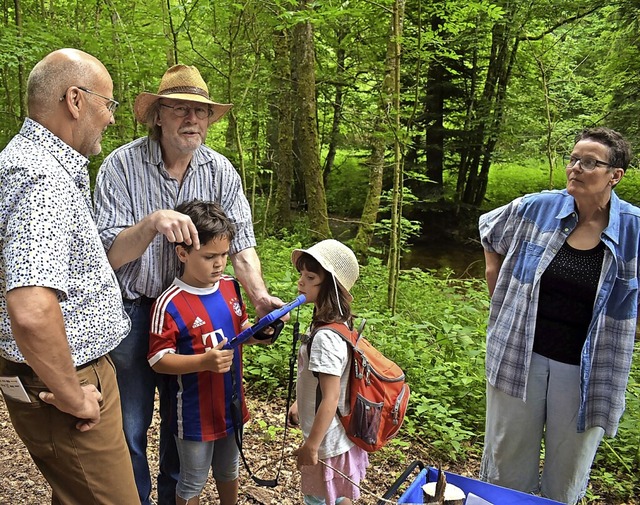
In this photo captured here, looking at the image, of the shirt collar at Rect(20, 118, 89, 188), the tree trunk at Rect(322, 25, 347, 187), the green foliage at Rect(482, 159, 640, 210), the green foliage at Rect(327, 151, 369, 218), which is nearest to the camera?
the shirt collar at Rect(20, 118, 89, 188)

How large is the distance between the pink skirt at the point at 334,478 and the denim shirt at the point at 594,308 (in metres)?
0.86

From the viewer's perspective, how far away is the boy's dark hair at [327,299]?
93.0 inches

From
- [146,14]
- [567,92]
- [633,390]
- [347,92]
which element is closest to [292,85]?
[347,92]

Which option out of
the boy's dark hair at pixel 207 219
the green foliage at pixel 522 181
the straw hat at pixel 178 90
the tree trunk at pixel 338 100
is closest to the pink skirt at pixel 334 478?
the boy's dark hair at pixel 207 219

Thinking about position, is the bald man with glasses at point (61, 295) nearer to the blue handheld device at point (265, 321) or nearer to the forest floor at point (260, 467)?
the blue handheld device at point (265, 321)

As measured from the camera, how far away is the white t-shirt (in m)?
2.24

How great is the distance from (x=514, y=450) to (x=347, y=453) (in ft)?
3.08

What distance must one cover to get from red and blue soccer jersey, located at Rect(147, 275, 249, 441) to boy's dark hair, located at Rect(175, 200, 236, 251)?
26 centimetres

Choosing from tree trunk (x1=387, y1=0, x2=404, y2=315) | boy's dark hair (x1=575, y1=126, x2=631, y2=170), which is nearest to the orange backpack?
boy's dark hair (x1=575, y1=126, x2=631, y2=170)

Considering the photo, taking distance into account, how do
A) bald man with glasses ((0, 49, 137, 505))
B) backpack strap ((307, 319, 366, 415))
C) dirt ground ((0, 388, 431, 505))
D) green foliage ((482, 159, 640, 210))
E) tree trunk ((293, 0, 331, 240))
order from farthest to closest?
green foliage ((482, 159, 640, 210)) → tree trunk ((293, 0, 331, 240)) → dirt ground ((0, 388, 431, 505)) → backpack strap ((307, 319, 366, 415)) → bald man with glasses ((0, 49, 137, 505))

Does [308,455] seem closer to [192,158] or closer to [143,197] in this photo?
[143,197]

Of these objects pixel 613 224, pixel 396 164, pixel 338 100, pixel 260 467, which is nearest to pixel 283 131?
pixel 338 100

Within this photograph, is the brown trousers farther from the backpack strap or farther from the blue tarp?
the blue tarp

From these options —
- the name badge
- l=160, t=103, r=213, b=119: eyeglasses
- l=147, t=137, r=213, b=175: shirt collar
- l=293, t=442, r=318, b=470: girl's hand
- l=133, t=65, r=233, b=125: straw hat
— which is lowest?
l=293, t=442, r=318, b=470: girl's hand
